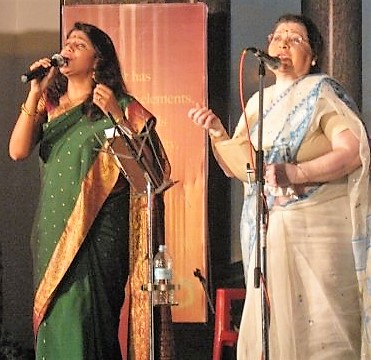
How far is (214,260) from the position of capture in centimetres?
304

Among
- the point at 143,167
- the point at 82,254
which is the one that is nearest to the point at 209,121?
the point at 143,167

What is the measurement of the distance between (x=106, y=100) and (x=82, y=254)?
20.9 inches

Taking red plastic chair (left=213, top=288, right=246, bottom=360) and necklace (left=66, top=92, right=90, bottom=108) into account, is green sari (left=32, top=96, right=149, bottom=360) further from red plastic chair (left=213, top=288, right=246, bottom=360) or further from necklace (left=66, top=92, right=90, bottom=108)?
red plastic chair (left=213, top=288, right=246, bottom=360)

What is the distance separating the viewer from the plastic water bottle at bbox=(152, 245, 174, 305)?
272cm

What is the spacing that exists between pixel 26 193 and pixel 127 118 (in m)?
0.58

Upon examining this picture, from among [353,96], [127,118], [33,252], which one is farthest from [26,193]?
[353,96]

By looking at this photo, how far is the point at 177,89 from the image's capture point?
9.91 ft

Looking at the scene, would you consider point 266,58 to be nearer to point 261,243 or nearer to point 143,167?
point 261,243

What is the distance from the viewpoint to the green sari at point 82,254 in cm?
290

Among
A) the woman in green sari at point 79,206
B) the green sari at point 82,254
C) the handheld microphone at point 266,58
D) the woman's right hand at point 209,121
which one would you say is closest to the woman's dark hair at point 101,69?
the woman in green sari at point 79,206

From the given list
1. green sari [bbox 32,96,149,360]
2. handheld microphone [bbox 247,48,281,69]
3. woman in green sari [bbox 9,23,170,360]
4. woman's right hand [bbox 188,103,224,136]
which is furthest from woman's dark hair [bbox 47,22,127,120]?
handheld microphone [bbox 247,48,281,69]

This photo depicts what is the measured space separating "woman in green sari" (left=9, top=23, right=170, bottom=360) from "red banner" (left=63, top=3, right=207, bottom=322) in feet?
0.24

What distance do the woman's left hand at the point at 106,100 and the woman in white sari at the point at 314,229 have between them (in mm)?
465

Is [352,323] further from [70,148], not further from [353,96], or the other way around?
[70,148]
